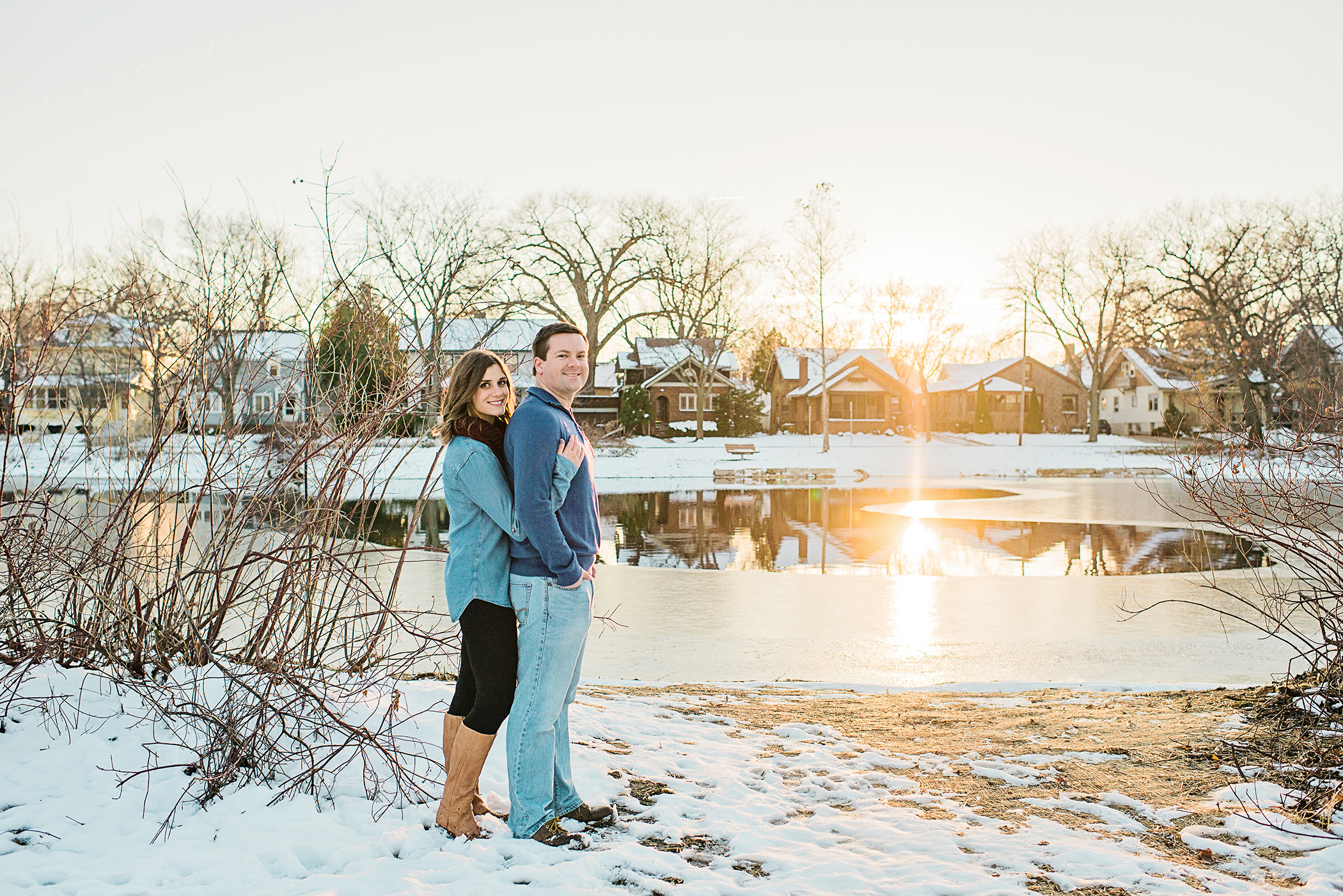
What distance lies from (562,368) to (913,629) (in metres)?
6.39

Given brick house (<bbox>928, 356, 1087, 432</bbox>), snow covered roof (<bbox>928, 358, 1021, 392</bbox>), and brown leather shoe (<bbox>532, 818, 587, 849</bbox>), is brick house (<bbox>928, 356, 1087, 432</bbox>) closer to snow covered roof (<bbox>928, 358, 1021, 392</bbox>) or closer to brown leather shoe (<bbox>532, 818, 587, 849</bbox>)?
snow covered roof (<bbox>928, 358, 1021, 392</bbox>)

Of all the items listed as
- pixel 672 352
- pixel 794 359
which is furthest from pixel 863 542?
pixel 794 359

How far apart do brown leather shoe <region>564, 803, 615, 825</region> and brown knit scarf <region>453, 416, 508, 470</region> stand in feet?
4.37

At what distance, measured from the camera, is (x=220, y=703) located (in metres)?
3.65

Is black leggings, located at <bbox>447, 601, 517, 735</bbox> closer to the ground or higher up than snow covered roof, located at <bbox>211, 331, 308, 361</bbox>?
closer to the ground

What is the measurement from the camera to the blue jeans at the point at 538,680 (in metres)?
3.20

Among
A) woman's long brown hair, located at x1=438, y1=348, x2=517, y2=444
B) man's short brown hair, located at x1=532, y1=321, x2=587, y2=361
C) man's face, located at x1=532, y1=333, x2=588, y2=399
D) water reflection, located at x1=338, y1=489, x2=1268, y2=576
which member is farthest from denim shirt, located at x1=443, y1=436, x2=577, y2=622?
water reflection, located at x1=338, y1=489, x2=1268, y2=576

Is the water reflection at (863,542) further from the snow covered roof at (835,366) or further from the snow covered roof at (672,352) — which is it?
the snow covered roof at (835,366)

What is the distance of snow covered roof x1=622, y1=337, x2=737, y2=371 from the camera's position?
51156 mm

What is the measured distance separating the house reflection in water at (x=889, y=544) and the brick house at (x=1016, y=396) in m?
45.5

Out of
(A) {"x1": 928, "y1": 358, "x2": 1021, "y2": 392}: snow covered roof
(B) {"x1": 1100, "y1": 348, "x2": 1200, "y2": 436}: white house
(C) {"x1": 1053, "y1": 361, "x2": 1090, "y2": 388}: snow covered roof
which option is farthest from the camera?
(A) {"x1": 928, "y1": 358, "x2": 1021, "y2": 392}: snow covered roof

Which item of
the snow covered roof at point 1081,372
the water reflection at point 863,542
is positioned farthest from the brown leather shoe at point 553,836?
the snow covered roof at point 1081,372

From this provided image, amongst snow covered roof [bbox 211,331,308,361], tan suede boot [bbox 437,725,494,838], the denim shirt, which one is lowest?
tan suede boot [bbox 437,725,494,838]

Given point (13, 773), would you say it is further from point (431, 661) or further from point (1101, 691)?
point (1101, 691)
